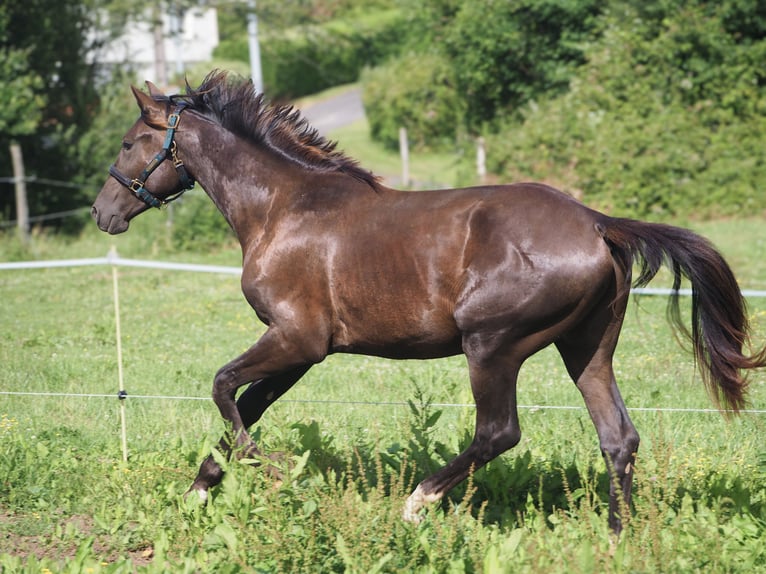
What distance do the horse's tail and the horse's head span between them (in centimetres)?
241

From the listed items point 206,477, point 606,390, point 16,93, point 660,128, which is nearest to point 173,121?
point 206,477

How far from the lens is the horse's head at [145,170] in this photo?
17.9ft

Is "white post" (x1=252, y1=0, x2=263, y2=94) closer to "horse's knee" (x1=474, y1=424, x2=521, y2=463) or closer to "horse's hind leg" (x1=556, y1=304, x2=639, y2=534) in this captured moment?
"horse's hind leg" (x1=556, y1=304, x2=639, y2=534)

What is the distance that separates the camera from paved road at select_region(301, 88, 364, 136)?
128 ft

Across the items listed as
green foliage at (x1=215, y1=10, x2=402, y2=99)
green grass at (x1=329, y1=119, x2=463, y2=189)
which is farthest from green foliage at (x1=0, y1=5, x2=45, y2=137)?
green foliage at (x1=215, y1=10, x2=402, y2=99)

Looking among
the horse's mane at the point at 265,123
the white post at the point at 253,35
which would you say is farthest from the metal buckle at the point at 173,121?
the white post at the point at 253,35

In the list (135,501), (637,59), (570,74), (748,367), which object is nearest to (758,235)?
(637,59)

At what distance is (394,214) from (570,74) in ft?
62.9

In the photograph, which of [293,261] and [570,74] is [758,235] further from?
[293,261]

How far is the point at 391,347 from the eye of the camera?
4.98 m

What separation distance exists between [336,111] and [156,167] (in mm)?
36718

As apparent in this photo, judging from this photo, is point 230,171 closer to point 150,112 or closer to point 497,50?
point 150,112

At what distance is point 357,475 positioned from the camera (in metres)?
5.59

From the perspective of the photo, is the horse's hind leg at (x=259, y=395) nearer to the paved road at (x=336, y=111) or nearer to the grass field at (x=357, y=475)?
the grass field at (x=357, y=475)
